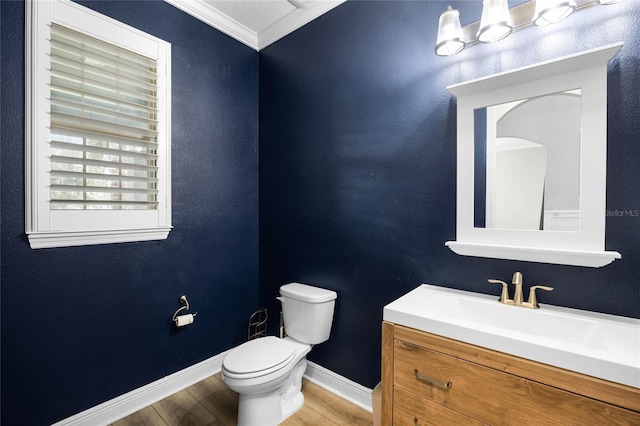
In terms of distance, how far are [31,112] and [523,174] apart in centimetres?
234

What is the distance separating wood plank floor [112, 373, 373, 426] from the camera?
1.67 meters

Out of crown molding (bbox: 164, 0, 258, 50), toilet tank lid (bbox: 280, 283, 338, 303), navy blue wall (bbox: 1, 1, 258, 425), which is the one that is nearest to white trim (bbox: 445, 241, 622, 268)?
toilet tank lid (bbox: 280, 283, 338, 303)

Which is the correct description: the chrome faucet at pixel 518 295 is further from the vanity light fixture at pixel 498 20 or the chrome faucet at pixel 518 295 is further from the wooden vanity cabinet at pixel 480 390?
the vanity light fixture at pixel 498 20

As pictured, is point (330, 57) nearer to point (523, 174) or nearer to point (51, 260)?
point (523, 174)

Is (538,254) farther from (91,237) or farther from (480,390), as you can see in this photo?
(91,237)

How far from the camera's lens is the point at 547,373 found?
89cm

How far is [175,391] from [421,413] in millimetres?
1630

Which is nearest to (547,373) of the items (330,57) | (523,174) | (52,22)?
(523,174)

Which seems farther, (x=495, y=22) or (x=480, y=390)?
(x=495, y=22)

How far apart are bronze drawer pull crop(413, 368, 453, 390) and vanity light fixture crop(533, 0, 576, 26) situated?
4.82 feet

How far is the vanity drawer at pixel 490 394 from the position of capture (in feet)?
2.76

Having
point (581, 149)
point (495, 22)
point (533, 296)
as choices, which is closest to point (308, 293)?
point (533, 296)

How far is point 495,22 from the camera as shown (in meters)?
1.21

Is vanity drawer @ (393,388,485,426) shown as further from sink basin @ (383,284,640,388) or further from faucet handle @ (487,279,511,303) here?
faucet handle @ (487,279,511,303)
